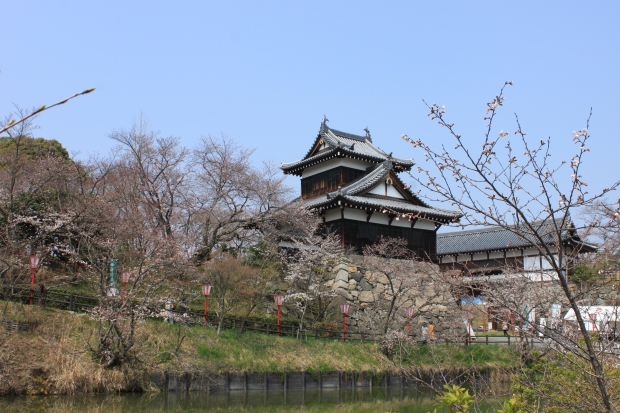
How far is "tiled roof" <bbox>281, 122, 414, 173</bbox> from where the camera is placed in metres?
28.5

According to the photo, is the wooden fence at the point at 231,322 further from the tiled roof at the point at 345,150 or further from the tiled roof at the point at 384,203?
the tiled roof at the point at 345,150

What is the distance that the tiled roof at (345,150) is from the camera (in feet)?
93.4

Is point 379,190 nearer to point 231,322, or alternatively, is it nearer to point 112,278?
point 231,322

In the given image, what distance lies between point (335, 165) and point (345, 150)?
4.21 feet

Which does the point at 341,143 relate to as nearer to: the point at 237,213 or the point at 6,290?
the point at 237,213

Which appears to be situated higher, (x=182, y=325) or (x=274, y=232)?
(x=274, y=232)

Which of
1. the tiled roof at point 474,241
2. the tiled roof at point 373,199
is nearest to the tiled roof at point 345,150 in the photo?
the tiled roof at point 373,199

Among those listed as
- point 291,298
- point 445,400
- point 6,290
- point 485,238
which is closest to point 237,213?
point 291,298

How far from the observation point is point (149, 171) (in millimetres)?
25531

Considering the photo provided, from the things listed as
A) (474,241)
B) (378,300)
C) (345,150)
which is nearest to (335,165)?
(345,150)

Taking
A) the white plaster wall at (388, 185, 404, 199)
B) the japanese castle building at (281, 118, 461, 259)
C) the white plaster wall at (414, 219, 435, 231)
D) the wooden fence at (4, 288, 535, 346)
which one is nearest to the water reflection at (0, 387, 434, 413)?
the wooden fence at (4, 288, 535, 346)

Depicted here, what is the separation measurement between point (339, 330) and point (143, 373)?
9.57 meters

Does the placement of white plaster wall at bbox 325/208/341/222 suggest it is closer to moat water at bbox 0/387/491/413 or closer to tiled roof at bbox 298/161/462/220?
tiled roof at bbox 298/161/462/220

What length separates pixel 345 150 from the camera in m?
28.2
